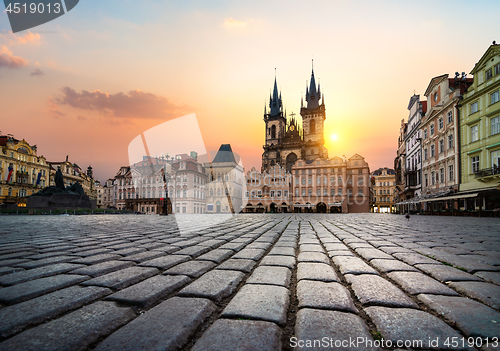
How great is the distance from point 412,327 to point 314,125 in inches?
3142

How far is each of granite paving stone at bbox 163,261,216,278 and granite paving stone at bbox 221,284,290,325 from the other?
647 millimetres

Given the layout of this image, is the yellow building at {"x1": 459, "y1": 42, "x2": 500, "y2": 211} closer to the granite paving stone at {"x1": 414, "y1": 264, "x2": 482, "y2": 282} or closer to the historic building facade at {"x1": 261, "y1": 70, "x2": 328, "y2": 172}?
the granite paving stone at {"x1": 414, "y1": 264, "x2": 482, "y2": 282}

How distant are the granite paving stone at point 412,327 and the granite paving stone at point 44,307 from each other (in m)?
1.76

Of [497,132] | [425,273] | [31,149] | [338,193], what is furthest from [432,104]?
[31,149]

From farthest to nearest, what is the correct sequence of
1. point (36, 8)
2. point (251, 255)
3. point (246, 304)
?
point (36, 8)
point (251, 255)
point (246, 304)

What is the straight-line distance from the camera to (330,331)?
53.6 inches

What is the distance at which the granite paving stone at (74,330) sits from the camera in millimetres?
1185

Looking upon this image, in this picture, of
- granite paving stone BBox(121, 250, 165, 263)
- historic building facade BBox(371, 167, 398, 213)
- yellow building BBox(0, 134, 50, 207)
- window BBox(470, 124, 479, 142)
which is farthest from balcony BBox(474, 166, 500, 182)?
historic building facade BBox(371, 167, 398, 213)

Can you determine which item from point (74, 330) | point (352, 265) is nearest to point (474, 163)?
point (352, 265)

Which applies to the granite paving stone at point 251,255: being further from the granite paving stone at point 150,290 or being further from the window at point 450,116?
the window at point 450,116

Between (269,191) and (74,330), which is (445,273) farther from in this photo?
(269,191)

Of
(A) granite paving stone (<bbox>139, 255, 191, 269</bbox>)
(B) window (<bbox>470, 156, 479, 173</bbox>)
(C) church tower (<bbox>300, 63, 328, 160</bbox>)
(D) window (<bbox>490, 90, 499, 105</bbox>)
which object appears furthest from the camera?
(C) church tower (<bbox>300, 63, 328, 160</bbox>)

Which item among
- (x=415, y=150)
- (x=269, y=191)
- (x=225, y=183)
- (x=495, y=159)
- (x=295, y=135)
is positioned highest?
(x=295, y=135)

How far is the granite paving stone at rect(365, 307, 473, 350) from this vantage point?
50.6 inches
